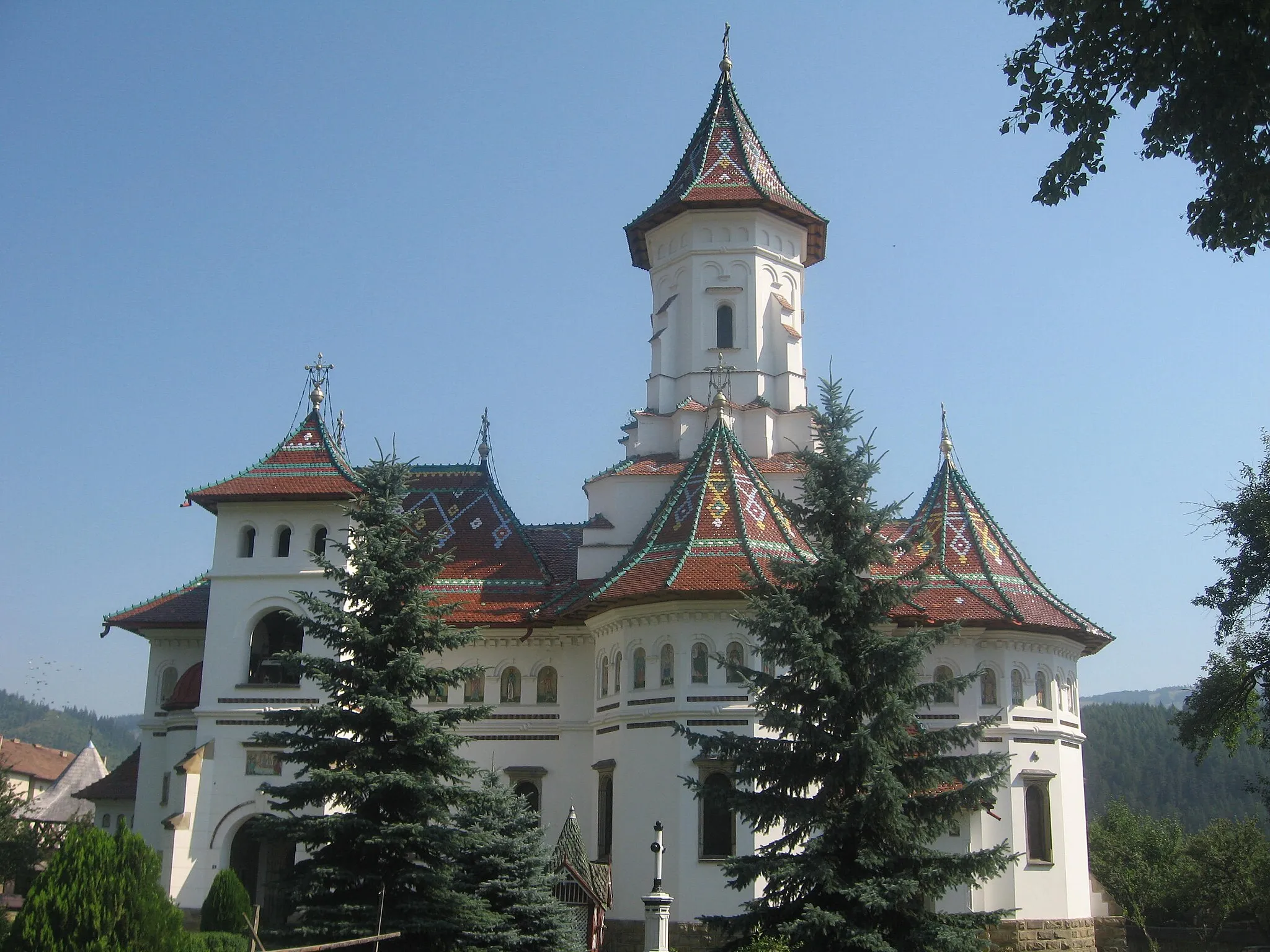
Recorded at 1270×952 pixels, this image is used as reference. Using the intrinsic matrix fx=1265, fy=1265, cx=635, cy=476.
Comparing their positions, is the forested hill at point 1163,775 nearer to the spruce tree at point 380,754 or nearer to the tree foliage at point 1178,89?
the spruce tree at point 380,754

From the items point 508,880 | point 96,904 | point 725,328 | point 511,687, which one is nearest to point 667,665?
point 511,687

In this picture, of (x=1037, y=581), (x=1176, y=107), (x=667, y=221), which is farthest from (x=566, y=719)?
(x=1176, y=107)

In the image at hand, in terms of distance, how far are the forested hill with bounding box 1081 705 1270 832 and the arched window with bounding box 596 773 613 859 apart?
197 ft

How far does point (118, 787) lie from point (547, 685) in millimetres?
12271

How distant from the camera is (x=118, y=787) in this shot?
32.0 metres

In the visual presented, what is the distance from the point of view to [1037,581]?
2880 centimetres

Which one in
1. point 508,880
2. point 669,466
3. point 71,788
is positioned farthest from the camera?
point 71,788

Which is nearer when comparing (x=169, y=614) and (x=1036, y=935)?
(x=1036, y=935)

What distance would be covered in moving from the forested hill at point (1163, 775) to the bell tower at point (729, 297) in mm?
55819

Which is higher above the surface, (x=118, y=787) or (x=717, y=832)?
(x=118, y=787)

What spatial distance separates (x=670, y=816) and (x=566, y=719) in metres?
4.63

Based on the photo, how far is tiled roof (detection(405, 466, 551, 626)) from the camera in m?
28.1

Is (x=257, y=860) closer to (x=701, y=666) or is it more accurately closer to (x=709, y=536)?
(x=701, y=666)

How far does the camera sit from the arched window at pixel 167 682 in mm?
30578
